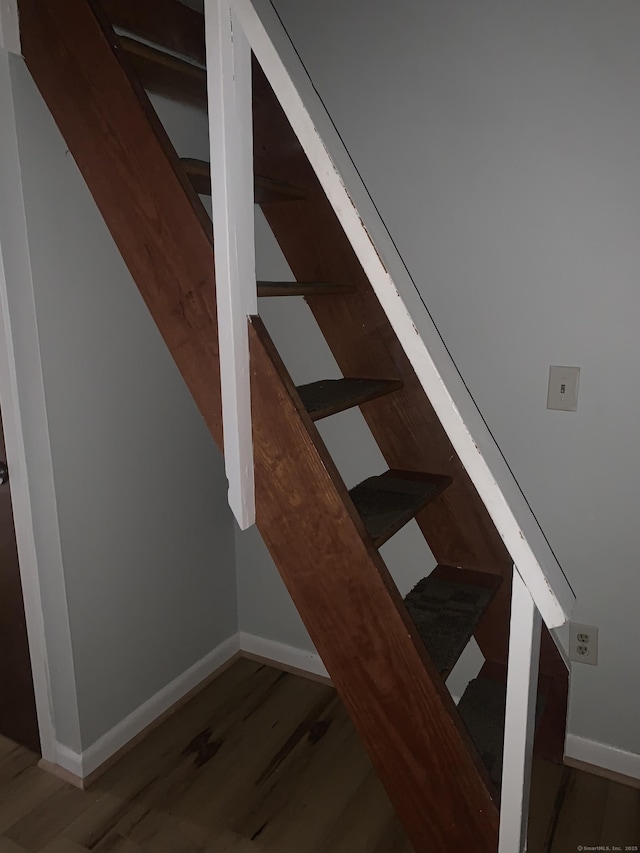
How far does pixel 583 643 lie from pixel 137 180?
5.48ft

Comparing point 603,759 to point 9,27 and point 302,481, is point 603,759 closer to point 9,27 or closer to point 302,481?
point 302,481

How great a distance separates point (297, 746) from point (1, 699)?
3.10 ft

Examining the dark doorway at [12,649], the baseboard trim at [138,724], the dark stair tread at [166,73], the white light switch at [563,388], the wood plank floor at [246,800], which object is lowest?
the wood plank floor at [246,800]

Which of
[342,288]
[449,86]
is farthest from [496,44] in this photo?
[342,288]

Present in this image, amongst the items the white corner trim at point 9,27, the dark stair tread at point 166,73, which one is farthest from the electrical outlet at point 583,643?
the white corner trim at point 9,27

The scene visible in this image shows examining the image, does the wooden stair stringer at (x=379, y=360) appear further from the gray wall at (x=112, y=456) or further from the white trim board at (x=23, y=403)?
the white trim board at (x=23, y=403)

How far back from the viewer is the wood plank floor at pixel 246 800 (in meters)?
1.65

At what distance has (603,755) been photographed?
1.83 meters

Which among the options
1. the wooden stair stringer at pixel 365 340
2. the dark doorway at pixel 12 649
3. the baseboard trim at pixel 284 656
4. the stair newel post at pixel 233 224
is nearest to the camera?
the stair newel post at pixel 233 224

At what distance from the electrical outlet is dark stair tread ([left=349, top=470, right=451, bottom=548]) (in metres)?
0.63

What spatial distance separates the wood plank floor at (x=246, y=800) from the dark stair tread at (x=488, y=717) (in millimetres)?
438

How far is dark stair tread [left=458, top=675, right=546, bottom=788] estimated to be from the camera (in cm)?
126

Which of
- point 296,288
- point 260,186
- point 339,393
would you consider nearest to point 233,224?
point 296,288

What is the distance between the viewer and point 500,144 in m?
1.65
